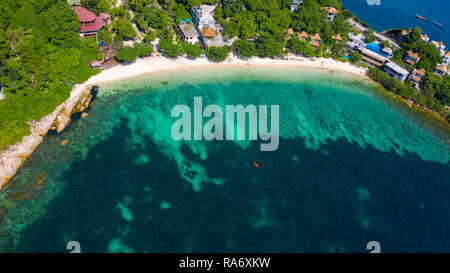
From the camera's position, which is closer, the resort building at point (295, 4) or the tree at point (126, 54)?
the tree at point (126, 54)

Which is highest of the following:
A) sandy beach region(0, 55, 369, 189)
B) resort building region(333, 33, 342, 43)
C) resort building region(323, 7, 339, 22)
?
resort building region(323, 7, 339, 22)

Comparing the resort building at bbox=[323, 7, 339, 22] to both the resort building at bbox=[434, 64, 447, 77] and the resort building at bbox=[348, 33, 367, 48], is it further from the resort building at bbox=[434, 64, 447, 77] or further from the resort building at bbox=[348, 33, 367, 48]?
the resort building at bbox=[434, 64, 447, 77]

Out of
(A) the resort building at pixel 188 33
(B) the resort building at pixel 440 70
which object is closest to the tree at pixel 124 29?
(A) the resort building at pixel 188 33

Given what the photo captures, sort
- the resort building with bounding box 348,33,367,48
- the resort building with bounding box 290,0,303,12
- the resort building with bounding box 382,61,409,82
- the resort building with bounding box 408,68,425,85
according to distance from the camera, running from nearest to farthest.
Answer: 1. the resort building with bounding box 408,68,425,85
2. the resort building with bounding box 382,61,409,82
3. the resort building with bounding box 348,33,367,48
4. the resort building with bounding box 290,0,303,12

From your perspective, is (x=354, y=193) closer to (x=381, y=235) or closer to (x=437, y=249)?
(x=381, y=235)

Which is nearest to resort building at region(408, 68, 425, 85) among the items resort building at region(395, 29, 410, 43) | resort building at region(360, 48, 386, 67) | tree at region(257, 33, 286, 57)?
resort building at region(360, 48, 386, 67)

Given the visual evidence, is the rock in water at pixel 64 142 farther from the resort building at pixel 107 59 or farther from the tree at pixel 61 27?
the tree at pixel 61 27
